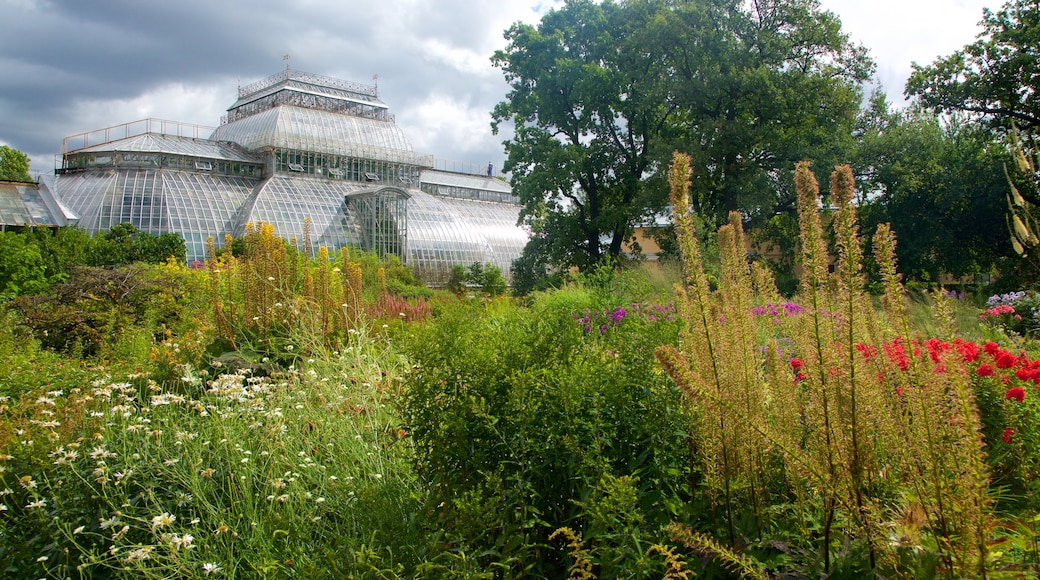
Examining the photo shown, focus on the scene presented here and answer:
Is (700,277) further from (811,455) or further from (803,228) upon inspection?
(811,455)

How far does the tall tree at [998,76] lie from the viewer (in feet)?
63.5

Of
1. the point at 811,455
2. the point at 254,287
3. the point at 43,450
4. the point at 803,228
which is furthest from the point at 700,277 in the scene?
the point at 254,287

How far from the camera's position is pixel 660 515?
2541mm

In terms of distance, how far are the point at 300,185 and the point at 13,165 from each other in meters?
17.0

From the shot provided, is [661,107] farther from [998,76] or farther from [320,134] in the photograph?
[320,134]

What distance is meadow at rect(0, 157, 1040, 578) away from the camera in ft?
6.46

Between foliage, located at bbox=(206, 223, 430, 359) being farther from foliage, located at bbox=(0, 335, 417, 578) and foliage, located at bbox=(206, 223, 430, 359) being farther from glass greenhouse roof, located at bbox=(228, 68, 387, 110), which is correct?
glass greenhouse roof, located at bbox=(228, 68, 387, 110)

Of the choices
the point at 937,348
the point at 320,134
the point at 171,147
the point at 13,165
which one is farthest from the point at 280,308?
the point at 13,165

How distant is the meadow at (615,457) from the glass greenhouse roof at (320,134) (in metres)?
33.5

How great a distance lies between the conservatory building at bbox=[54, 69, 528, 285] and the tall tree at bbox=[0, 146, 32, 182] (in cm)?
645

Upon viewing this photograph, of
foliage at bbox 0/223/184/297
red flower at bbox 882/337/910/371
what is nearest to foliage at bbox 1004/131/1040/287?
red flower at bbox 882/337/910/371

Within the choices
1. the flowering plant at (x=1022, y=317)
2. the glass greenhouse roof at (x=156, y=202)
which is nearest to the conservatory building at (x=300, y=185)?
the glass greenhouse roof at (x=156, y=202)

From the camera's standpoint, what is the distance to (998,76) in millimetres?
19797

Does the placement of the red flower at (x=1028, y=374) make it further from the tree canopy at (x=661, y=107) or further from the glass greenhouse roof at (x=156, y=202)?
the glass greenhouse roof at (x=156, y=202)
